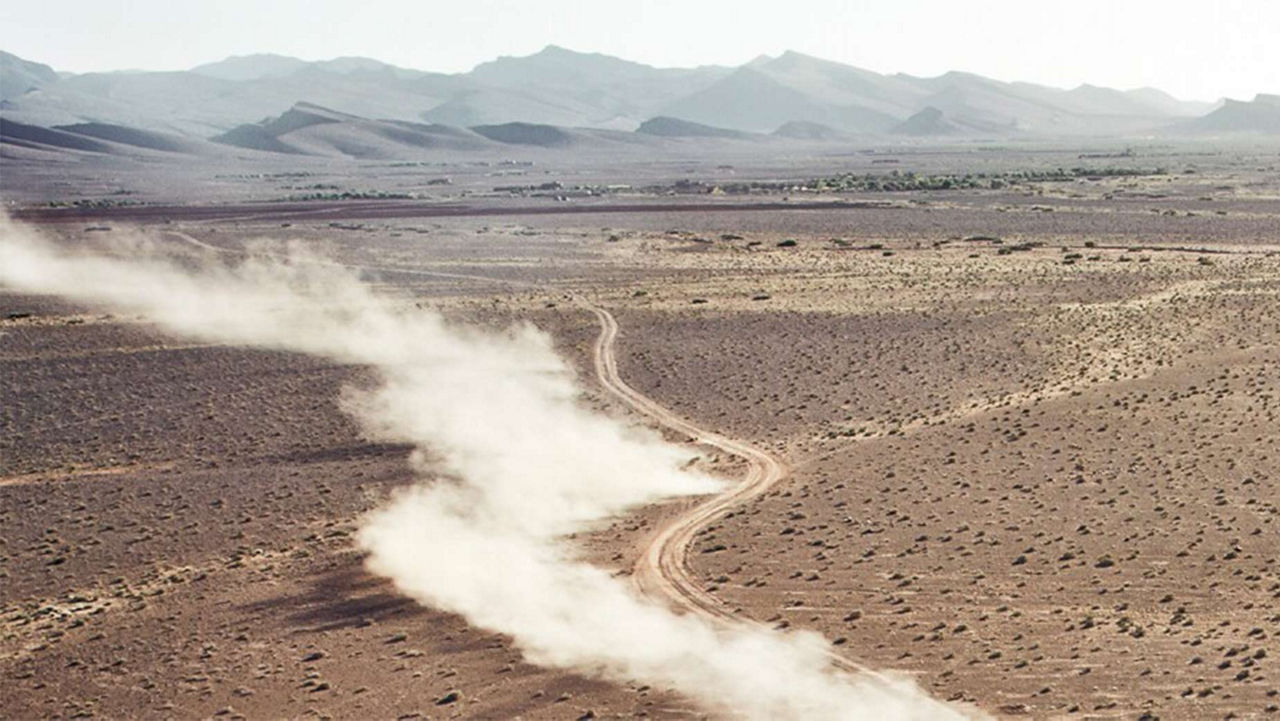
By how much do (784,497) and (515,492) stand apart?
600 cm

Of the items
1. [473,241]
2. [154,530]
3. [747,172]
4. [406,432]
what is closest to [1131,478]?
[406,432]

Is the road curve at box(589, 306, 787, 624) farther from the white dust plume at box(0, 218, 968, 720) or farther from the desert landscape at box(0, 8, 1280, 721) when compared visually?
the white dust plume at box(0, 218, 968, 720)

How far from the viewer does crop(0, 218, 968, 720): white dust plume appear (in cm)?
2086

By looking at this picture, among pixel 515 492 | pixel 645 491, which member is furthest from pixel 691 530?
pixel 515 492

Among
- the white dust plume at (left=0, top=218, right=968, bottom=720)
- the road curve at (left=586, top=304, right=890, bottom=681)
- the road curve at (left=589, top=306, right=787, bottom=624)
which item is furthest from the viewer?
the road curve at (left=589, top=306, right=787, bottom=624)

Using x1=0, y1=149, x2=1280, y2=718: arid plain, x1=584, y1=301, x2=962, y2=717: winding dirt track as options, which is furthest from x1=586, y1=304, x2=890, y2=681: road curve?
x1=0, y1=149, x2=1280, y2=718: arid plain

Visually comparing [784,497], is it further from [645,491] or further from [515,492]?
[515,492]

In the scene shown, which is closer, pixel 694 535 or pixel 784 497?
pixel 694 535

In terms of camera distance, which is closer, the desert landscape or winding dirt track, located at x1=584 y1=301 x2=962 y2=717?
the desert landscape

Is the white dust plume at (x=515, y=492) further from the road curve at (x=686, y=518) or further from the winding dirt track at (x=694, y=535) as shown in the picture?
the road curve at (x=686, y=518)

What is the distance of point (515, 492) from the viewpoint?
31.3 m

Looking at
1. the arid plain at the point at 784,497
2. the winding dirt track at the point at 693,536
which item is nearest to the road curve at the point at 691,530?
the winding dirt track at the point at 693,536

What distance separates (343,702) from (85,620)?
617 cm

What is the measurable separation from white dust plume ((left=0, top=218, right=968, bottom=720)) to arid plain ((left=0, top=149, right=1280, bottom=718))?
0.73 m
